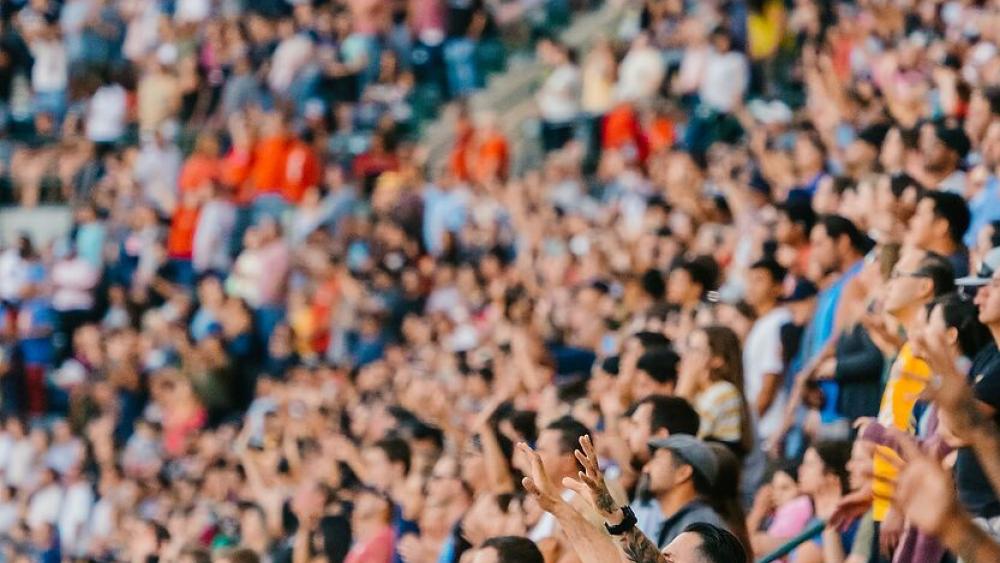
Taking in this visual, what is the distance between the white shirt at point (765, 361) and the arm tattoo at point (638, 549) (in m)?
3.77

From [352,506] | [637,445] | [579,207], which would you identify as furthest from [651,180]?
[637,445]

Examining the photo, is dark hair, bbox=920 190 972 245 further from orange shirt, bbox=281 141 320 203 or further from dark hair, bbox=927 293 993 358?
orange shirt, bbox=281 141 320 203

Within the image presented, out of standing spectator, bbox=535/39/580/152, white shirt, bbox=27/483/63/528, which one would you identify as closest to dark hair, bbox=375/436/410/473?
white shirt, bbox=27/483/63/528

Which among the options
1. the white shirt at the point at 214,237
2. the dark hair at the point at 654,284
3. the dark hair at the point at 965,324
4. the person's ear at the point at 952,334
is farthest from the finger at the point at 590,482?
the white shirt at the point at 214,237

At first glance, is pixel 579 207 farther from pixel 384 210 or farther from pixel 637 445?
pixel 637 445

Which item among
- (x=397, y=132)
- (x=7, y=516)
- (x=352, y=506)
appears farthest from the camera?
(x=397, y=132)

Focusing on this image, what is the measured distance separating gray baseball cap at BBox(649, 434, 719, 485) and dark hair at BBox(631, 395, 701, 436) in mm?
489

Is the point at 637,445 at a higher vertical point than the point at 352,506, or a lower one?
higher

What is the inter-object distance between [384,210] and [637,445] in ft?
30.9

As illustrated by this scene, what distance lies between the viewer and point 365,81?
59.7 feet

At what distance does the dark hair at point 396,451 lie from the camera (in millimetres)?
8516

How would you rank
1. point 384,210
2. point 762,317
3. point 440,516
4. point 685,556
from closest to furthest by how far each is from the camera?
point 685,556
point 440,516
point 762,317
point 384,210

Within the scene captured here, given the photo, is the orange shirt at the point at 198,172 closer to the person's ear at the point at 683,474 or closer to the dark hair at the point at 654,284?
the dark hair at the point at 654,284

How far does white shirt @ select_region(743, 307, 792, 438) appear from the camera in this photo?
819 cm
